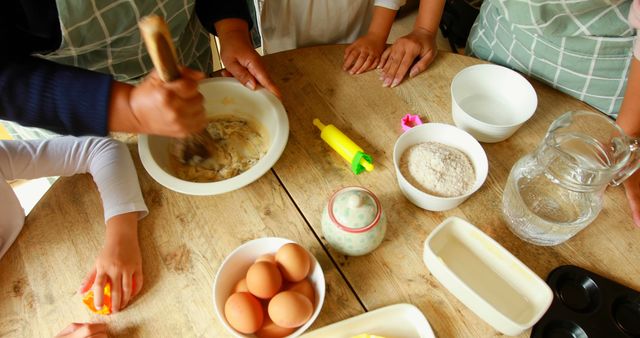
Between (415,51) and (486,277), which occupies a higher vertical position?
(415,51)

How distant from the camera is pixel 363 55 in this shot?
938mm

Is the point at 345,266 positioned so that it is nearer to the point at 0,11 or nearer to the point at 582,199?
the point at 582,199

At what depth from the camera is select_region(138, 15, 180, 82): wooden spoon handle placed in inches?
18.2

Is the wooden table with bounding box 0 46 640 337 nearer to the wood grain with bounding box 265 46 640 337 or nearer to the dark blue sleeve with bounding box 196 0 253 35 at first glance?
the wood grain with bounding box 265 46 640 337

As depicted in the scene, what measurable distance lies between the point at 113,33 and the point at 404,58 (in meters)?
0.59

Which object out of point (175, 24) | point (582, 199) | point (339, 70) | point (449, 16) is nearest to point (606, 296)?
point (582, 199)

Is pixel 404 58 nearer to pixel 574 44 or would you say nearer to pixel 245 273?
pixel 574 44

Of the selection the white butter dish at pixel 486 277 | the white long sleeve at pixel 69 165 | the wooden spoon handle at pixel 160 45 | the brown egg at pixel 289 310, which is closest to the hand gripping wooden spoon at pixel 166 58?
the wooden spoon handle at pixel 160 45

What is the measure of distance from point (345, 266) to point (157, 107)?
366 mm

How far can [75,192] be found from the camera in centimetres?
74

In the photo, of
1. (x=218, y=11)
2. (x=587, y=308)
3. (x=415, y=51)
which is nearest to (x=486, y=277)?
(x=587, y=308)

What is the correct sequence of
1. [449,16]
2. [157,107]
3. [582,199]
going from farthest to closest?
[449,16] → [582,199] → [157,107]

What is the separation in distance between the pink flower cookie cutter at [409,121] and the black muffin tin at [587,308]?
1.14ft

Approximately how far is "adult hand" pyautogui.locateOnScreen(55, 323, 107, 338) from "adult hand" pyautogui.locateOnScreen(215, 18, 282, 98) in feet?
1.56
